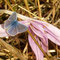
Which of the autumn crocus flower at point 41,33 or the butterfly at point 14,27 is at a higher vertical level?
the butterfly at point 14,27

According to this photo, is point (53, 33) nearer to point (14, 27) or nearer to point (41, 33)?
point (41, 33)

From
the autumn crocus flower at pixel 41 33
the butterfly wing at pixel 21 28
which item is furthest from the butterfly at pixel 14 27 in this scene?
the autumn crocus flower at pixel 41 33

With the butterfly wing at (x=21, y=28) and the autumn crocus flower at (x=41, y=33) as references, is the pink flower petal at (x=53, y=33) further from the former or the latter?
the butterfly wing at (x=21, y=28)

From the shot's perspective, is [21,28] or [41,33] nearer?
[21,28]

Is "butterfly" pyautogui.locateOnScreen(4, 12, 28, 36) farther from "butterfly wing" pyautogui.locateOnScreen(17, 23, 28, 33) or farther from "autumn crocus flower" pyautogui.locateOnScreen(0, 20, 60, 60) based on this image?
"autumn crocus flower" pyautogui.locateOnScreen(0, 20, 60, 60)

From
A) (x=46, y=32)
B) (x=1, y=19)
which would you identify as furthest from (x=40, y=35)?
(x=1, y=19)

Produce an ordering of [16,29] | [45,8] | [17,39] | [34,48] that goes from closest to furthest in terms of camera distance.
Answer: [16,29] < [34,48] < [17,39] < [45,8]

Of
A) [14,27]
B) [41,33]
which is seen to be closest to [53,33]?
[41,33]

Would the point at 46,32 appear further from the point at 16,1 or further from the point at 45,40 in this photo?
the point at 16,1

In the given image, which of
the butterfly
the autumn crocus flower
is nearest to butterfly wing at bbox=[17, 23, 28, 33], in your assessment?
the butterfly

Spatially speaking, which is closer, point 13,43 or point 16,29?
point 16,29

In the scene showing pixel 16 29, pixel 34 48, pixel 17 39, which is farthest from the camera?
pixel 17 39
